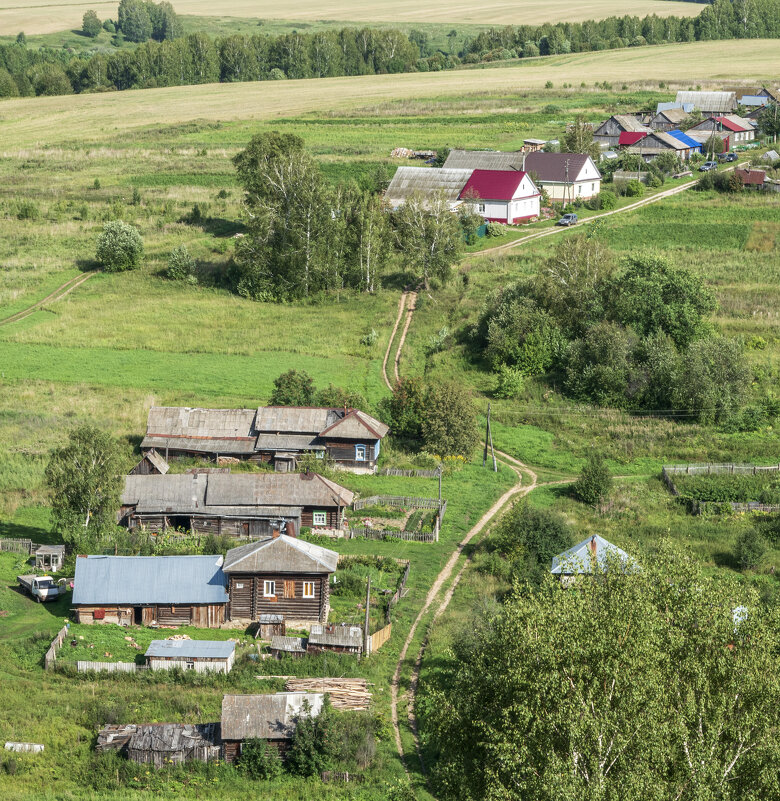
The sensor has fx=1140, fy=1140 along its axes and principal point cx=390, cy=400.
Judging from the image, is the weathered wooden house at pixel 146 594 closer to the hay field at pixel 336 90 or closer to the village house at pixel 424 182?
the village house at pixel 424 182

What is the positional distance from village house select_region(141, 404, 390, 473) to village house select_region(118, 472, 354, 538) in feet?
18.7

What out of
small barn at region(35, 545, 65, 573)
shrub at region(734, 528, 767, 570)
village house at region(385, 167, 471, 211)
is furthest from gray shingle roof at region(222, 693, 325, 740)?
village house at region(385, 167, 471, 211)

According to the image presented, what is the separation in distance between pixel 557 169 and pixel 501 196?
31.6 feet

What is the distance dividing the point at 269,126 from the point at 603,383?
84.6 metres

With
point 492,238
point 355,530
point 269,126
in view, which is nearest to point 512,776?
point 355,530

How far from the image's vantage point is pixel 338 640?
Answer: 134 feet

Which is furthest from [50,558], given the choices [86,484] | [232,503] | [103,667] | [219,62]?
[219,62]

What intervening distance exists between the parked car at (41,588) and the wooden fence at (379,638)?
13585 mm

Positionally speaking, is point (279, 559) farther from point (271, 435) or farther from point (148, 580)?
point (271, 435)

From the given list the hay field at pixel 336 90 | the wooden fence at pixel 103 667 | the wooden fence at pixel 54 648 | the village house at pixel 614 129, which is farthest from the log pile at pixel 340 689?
the hay field at pixel 336 90

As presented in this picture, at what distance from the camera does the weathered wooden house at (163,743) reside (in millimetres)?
33906

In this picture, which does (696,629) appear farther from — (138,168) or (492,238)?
(138,168)

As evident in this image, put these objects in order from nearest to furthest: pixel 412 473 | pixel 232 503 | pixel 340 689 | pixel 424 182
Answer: pixel 340 689 < pixel 232 503 < pixel 412 473 < pixel 424 182

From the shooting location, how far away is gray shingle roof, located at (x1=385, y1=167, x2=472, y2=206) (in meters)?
97.1
